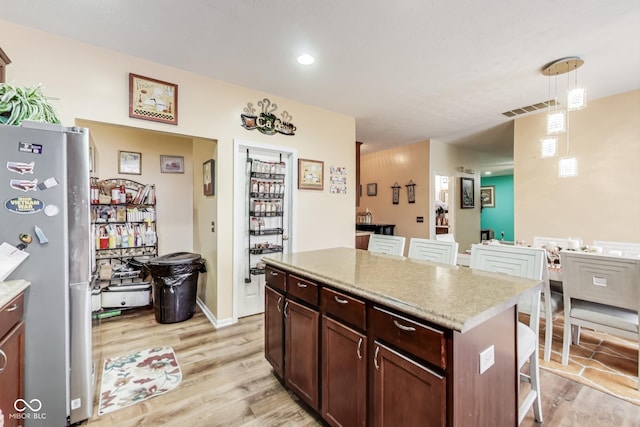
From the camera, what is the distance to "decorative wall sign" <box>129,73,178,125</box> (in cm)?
252

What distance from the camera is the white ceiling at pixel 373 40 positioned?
192 centimetres

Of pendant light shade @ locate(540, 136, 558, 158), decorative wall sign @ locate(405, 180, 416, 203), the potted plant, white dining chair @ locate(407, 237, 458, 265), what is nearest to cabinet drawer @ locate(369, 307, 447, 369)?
white dining chair @ locate(407, 237, 458, 265)

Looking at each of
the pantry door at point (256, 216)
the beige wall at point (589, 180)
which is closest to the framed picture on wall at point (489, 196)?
the beige wall at point (589, 180)

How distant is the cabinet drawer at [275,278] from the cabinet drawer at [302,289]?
79mm

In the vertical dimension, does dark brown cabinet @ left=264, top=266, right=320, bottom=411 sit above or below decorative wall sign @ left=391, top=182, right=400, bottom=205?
below

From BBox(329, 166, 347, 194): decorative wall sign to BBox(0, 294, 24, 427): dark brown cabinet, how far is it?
3.20 metres

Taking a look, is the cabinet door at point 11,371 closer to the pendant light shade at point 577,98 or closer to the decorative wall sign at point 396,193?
the pendant light shade at point 577,98

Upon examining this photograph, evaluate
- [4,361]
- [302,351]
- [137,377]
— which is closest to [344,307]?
[302,351]

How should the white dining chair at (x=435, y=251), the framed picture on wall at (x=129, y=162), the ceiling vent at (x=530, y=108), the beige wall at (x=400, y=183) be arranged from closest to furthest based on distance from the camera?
the white dining chair at (x=435, y=251), the ceiling vent at (x=530, y=108), the framed picture on wall at (x=129, y=162), the beige wall at (x=400, y=183)

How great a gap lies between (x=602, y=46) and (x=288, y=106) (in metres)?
3.07

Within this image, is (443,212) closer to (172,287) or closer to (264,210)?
(264,210)

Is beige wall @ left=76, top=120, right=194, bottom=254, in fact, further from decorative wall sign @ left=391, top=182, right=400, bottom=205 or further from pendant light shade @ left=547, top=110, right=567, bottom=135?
pendant light shade @ left=547, top=110, right=567, bottom=135

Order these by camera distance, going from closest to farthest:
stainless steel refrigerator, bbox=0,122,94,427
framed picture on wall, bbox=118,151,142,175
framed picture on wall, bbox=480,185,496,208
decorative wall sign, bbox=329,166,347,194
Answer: stainless steel refrigerator, bbox=0,122,94,427 < framed picture on wall, bbox=118,151,142,175 < decorative wall sign, bbox=329,166,347,194 < framed picture on wall, bbox=480,185,496,208

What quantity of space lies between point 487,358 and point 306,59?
263 cm
